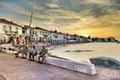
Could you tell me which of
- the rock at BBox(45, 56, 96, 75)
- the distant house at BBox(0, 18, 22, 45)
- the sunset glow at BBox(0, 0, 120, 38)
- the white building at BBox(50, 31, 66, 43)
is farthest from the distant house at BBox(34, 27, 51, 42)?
the rock at BBox(45, 56, 96, 75)

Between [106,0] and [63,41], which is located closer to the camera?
[106,0]

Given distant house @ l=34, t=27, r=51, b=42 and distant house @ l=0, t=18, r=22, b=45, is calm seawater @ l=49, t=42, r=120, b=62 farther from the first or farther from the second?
distant house @ l=0, t=18, r=22, b=45

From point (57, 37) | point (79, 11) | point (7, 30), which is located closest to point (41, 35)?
point (57, 37)

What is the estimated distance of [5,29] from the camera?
1318 inches

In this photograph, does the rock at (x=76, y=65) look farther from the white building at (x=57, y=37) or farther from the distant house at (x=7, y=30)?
the white building at (x=57, y=37)

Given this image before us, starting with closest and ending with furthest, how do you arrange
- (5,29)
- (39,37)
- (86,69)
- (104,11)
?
(86,69), (104,11), (5,29), (39,37)

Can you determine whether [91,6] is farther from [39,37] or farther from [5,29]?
[39,37]

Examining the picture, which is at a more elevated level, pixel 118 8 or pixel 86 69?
pixel 118 8

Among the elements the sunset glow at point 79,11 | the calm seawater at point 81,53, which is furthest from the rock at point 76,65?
the calm seawater at point 81,53

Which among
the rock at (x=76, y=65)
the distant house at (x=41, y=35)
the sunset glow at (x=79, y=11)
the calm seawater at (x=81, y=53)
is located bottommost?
the calm seawater at (x=81, y=53)

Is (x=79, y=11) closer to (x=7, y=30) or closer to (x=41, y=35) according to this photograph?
(x=7, y=30)

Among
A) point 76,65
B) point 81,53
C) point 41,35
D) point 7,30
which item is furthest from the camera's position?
point 41,35

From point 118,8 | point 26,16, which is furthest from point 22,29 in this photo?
point 118,8

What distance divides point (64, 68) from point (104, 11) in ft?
38.4
